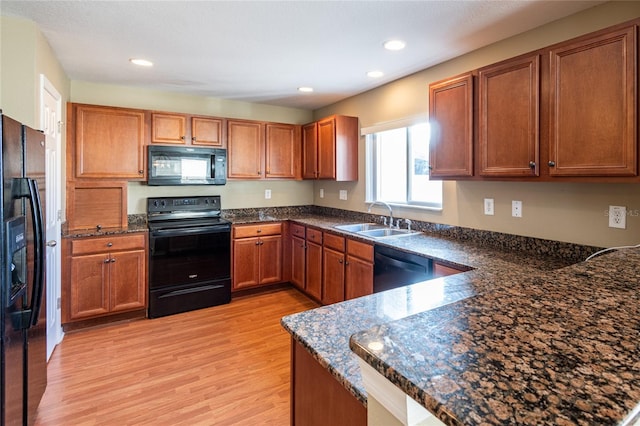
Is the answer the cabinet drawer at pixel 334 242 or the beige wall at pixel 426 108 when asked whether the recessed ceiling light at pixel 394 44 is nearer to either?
the beige wall at pixel 426 108

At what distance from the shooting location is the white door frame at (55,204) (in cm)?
263

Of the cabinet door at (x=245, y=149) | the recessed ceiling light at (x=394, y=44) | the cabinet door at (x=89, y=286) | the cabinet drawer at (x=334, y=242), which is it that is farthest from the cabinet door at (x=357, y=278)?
the cabinet door at (x=89, y=286)

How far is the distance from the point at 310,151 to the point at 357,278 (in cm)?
198

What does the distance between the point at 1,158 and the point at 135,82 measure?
8.26ft

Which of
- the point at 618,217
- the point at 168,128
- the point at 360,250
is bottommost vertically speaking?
the point at 360,250

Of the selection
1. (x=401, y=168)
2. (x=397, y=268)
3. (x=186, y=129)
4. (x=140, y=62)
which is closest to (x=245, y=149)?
(x=186, y=129)

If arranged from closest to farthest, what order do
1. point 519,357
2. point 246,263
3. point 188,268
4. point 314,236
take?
point 519,357 → point 188,268 → point 314,236 → point 246,263

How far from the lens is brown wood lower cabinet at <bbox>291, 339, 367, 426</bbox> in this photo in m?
1.00

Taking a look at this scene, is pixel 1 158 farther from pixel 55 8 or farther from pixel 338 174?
pixel 338 174

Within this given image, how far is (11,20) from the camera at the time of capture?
2.23 metres

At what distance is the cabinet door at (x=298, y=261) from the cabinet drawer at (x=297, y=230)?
0.05 m

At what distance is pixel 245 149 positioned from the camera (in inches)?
168

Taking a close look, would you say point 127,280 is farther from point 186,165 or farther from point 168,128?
point 168,128

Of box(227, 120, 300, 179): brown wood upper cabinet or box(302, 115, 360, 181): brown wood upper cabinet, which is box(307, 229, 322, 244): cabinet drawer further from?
box(227, 120, 300, 179): brown wood upper cabinet
